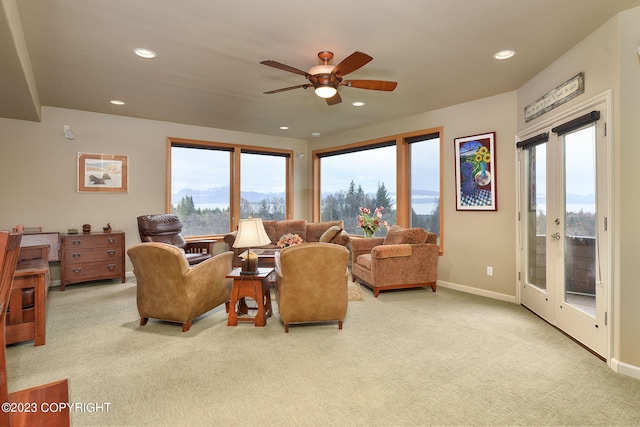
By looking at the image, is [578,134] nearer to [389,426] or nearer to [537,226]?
[537,226]

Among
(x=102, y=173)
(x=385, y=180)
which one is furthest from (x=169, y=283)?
(x=385, y=180)

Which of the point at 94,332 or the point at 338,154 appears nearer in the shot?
the point at 94,332

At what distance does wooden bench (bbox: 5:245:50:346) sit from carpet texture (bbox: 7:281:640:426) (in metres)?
0.12

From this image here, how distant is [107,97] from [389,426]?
5.04 metres

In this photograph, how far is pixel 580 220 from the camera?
3109mm

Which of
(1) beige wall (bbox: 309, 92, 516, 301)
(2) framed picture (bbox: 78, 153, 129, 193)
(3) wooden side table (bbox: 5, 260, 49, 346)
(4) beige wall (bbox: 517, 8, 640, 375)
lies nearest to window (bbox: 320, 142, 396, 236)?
(1) beige wall (bbox: 309, 92, 516, 301)

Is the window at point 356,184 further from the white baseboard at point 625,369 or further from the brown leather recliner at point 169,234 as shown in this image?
the white baseboard at point 625,369

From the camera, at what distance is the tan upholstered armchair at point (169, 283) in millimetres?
3223

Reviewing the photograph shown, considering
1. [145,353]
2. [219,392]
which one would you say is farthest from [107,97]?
[219,392]

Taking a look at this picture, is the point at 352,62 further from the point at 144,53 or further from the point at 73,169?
the point at 73,169

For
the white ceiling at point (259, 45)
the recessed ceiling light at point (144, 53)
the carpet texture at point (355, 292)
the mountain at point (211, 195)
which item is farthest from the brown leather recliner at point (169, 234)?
the recessed ceiling light at point (144, 53)

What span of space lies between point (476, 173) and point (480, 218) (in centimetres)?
63

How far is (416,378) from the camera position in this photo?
7.98 ft

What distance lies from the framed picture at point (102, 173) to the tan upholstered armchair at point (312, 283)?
384 cm
